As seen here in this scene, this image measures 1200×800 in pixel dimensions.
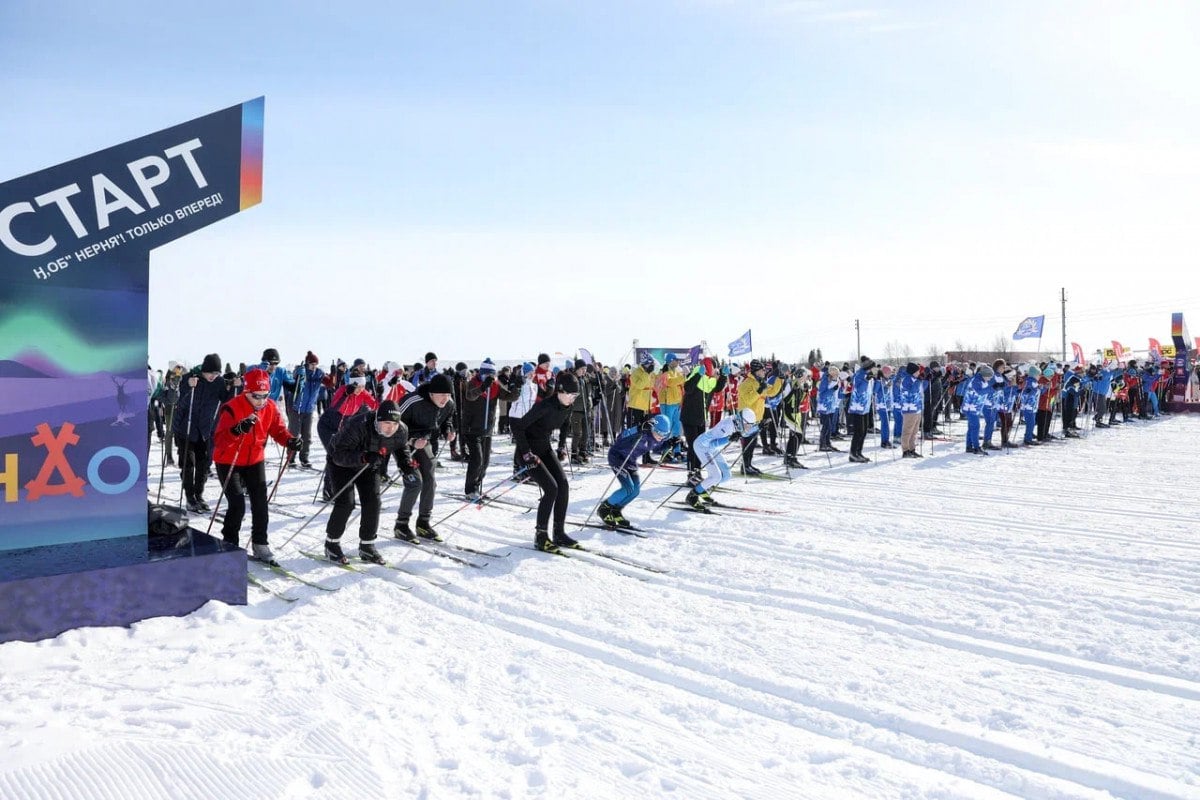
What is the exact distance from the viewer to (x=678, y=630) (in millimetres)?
4922

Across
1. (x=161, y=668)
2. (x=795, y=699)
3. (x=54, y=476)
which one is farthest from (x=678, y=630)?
(x=54, y=476)

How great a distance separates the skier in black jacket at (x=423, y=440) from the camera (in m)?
6.94

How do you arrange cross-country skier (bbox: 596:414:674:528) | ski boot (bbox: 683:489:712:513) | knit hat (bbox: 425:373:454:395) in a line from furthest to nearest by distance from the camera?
ski boot (bbox: 683:489:712:513) < cross-country skier (bbox: 596:414:674:528) < knit hat (bbox: 425:373:454:395)

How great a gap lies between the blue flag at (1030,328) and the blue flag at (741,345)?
29.8 ft

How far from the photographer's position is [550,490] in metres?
7.12

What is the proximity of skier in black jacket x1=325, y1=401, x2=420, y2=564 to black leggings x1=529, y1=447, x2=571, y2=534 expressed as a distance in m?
1.26

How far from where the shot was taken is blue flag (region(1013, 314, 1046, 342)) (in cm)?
2636

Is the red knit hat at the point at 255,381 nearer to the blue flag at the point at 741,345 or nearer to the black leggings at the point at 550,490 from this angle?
the black leggings at the point at 550,490

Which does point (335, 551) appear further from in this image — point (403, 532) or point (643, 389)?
point (643, 389)

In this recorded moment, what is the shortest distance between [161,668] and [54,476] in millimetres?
1853

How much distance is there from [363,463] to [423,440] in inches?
23.7

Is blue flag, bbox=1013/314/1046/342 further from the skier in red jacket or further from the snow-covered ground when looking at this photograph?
the skier in red jacket

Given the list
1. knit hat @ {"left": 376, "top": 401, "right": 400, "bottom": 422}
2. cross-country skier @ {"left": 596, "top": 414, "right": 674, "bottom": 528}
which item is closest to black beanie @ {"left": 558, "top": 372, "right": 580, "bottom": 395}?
cross-country skier @ {"left": 596, "top": 414, "right": 674, "bottom": 528}

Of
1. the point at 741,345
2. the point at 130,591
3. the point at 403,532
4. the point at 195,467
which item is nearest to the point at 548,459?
the point at 403,532
